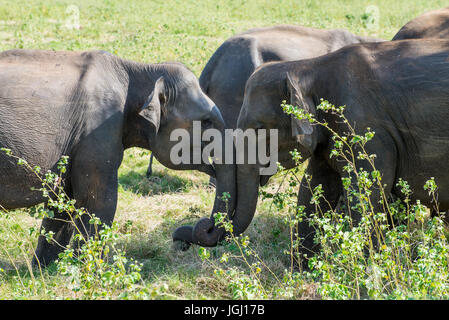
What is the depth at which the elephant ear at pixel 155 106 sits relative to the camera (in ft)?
15.6

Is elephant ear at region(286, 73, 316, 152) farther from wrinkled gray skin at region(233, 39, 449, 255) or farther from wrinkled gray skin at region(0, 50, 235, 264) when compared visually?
wrinkled gray skin at region(0, 50, 235, 264)

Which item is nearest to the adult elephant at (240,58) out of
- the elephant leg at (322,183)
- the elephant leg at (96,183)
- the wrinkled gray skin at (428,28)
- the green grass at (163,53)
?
the green grass at (163,53)

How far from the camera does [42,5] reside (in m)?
15.8

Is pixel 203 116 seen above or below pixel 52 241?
above

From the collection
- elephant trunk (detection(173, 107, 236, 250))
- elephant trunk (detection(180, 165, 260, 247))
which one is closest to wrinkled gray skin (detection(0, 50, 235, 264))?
elephant trunk (detection(173, 107, 236, 250))

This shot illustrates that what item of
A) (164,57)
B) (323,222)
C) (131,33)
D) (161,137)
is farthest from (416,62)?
(131,33)

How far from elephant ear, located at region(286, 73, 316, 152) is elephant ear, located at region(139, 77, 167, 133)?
0.88 meters

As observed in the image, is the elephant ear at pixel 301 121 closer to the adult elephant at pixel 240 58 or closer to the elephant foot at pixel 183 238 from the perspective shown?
the elephant foot at pixel 183 238

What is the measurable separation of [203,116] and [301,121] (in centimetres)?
72

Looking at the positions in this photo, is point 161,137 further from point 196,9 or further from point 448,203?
point 196,9

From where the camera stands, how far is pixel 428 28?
661 cm

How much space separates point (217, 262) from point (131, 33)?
9281mm

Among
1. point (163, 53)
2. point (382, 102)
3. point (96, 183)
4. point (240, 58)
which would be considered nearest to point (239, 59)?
point (240, 58)

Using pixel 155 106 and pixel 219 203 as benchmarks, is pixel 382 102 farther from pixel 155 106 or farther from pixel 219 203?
pixel 155 106
